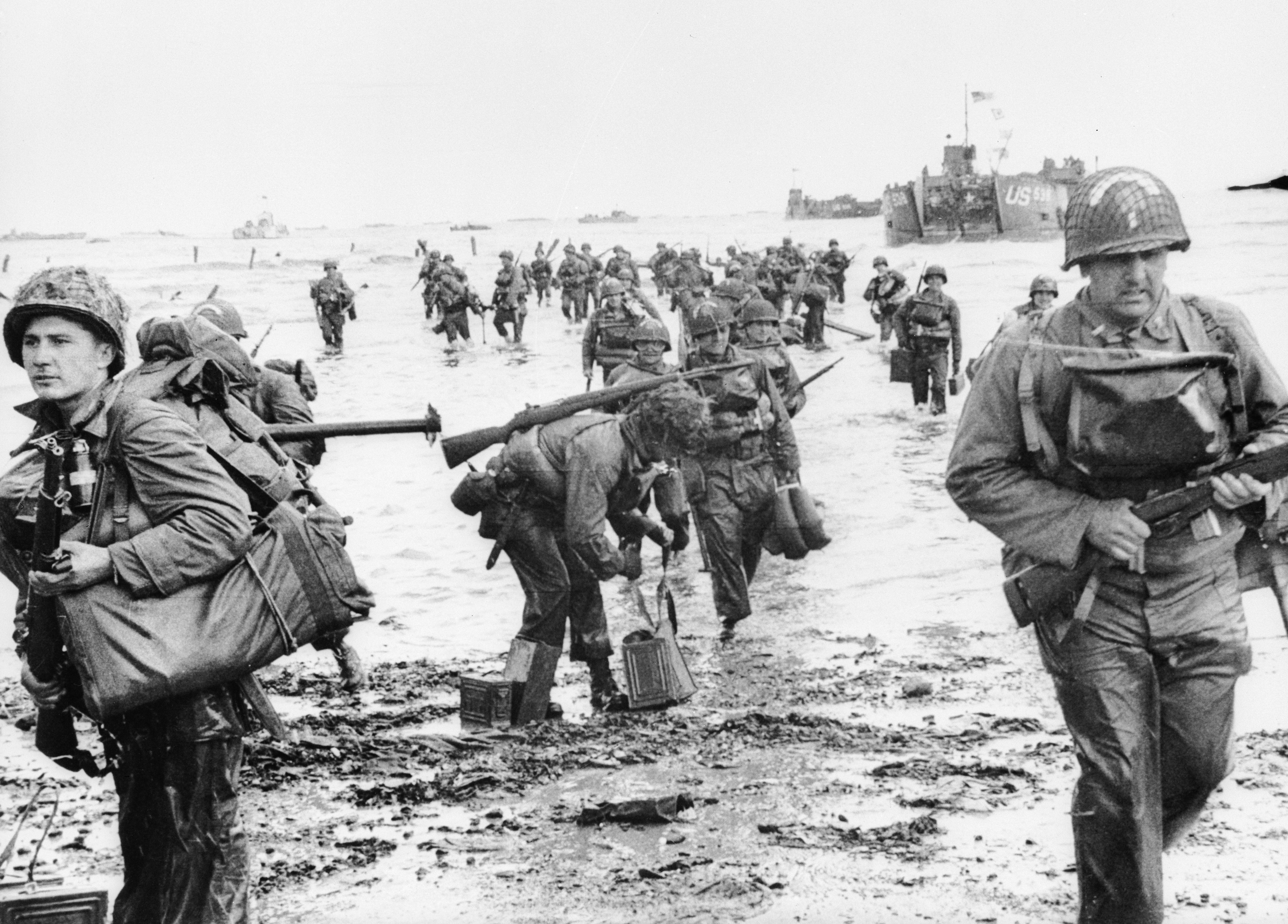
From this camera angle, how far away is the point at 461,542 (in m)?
12.4

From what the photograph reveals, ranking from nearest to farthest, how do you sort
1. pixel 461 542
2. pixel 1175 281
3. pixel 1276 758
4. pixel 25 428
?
pixel 1276 758 → pixel 461 542 → pixel 25 428 → pixel 1175 281

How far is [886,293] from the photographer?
24.4 m

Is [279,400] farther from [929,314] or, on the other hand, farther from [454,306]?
[454,306]

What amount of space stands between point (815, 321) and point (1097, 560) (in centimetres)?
2544

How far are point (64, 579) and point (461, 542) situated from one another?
8886mm

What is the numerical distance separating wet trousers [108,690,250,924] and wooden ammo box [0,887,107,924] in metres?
0.18

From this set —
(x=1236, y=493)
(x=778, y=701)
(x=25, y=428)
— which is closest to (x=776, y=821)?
(x=778, y=701)

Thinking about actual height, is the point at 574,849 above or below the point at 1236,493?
below

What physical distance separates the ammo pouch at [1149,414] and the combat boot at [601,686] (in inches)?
158

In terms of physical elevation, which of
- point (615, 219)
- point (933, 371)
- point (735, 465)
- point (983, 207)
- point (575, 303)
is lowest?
point (933, 371)

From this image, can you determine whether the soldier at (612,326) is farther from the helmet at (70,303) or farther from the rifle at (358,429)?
the helmet at (70,303)

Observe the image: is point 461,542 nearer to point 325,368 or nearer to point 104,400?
point 104,400

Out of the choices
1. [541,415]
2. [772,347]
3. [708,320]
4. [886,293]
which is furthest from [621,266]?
[541,415]

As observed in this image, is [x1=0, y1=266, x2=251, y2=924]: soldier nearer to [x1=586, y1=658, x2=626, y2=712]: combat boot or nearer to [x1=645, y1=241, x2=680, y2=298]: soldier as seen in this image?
[x1=586, y1=658, x2=626, y2=712]: combat boot
